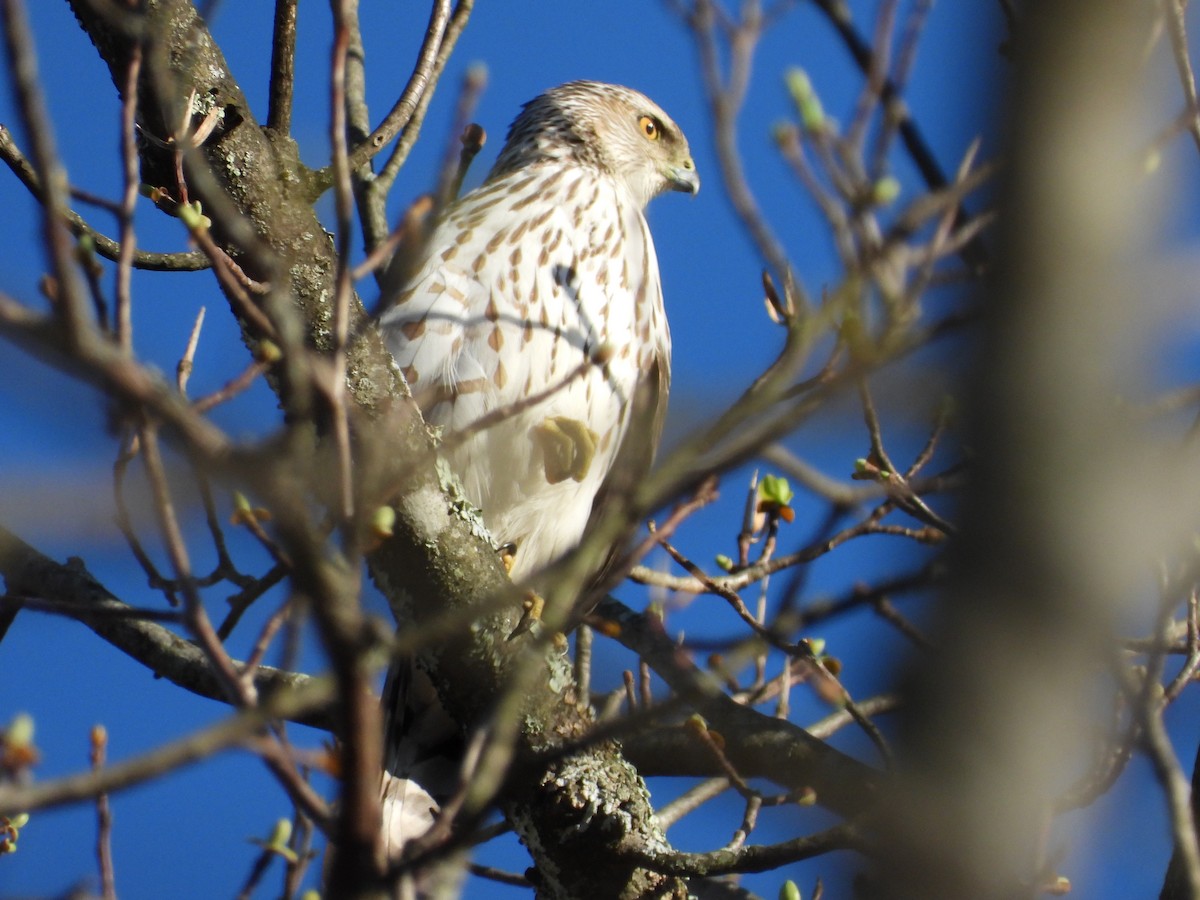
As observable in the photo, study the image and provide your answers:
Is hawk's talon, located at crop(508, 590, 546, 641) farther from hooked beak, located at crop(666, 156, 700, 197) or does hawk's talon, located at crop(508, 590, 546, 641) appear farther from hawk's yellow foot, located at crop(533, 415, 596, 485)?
hooked beak, located at crop(666, 156, 700, 197)

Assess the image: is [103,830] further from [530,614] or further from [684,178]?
[684,178]

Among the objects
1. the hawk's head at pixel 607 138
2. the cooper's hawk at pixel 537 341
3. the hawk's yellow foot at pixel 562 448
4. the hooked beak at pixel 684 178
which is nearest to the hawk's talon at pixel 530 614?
the cooper's hawk at pixel 537 341

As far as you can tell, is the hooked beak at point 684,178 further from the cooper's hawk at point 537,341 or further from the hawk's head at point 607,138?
the cooper's hawk at point 537,341

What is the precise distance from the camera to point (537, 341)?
412cm

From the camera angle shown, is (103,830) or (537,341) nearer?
(103,830)

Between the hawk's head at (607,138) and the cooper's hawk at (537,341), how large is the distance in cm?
38

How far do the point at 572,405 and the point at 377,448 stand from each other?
2.65 metres

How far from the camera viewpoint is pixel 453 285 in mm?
4160

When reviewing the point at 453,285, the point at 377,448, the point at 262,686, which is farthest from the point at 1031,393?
the point at 453,285

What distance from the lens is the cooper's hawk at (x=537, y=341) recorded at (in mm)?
4082

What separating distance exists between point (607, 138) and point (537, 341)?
1586mm

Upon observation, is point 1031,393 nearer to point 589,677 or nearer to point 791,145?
point 791,145

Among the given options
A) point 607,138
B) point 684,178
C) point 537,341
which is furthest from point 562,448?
point 684,178

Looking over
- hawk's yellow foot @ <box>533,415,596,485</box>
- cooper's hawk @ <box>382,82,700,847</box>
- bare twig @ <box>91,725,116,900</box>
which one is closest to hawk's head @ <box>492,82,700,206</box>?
cooper's hawk @ <box>382,82,700,847</box>
